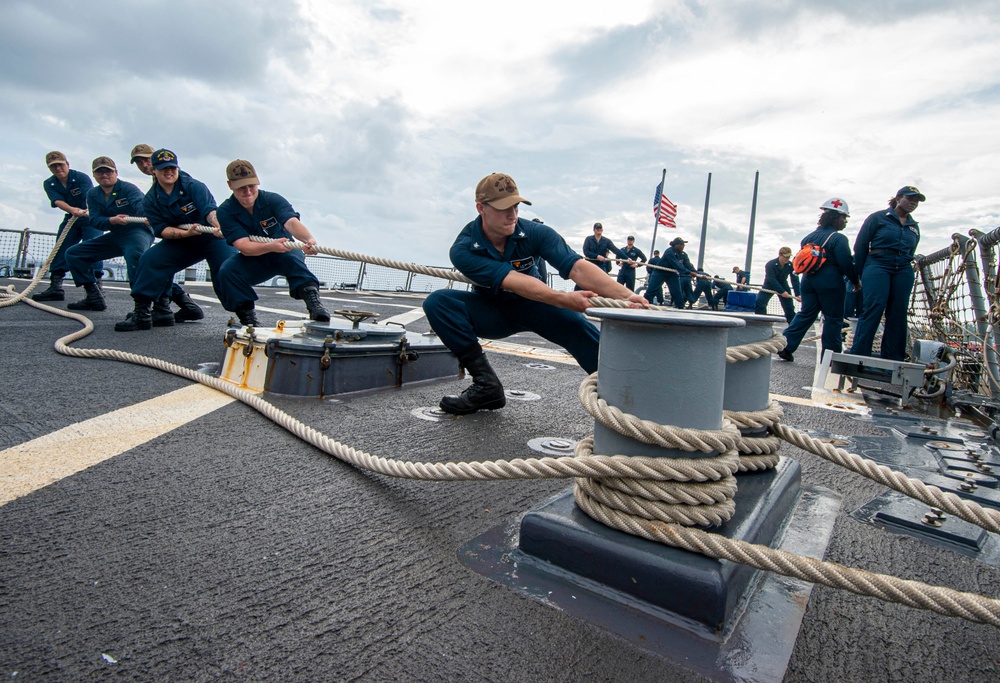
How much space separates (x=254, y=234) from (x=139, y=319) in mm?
1494

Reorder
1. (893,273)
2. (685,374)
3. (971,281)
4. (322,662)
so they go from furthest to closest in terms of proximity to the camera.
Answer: (893,273) < (971,281) < (685,374) < (322,662)

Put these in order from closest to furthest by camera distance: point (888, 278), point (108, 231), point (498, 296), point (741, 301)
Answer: point (498, 296), point (888, 278), point (108, 231), point (741, 301)

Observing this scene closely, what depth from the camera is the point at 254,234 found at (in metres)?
4.23

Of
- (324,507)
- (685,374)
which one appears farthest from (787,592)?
(324,507)

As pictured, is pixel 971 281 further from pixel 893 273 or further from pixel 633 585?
pixel 633 585

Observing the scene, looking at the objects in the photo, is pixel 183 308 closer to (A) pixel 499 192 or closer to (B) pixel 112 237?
(B) pixel 112 237

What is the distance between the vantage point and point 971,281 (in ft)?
13.2

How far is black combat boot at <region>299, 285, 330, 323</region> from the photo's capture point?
3600mm

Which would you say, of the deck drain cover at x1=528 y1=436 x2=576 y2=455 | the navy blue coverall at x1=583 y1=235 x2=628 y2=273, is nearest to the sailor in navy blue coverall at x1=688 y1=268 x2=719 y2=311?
the navy blue coverall at x1=583 y1=235 x2=628 y2=273

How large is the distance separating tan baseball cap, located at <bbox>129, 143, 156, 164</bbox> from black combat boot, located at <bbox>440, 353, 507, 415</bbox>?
429cm

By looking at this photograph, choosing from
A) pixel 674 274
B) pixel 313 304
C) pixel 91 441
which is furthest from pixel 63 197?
pixel 674 274

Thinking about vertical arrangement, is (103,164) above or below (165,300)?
above

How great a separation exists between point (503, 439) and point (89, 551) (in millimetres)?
1406

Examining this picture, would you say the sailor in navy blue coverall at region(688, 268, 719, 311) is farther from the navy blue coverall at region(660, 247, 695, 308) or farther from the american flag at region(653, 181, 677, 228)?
the american flag at region(653, 181, 677, 228)
